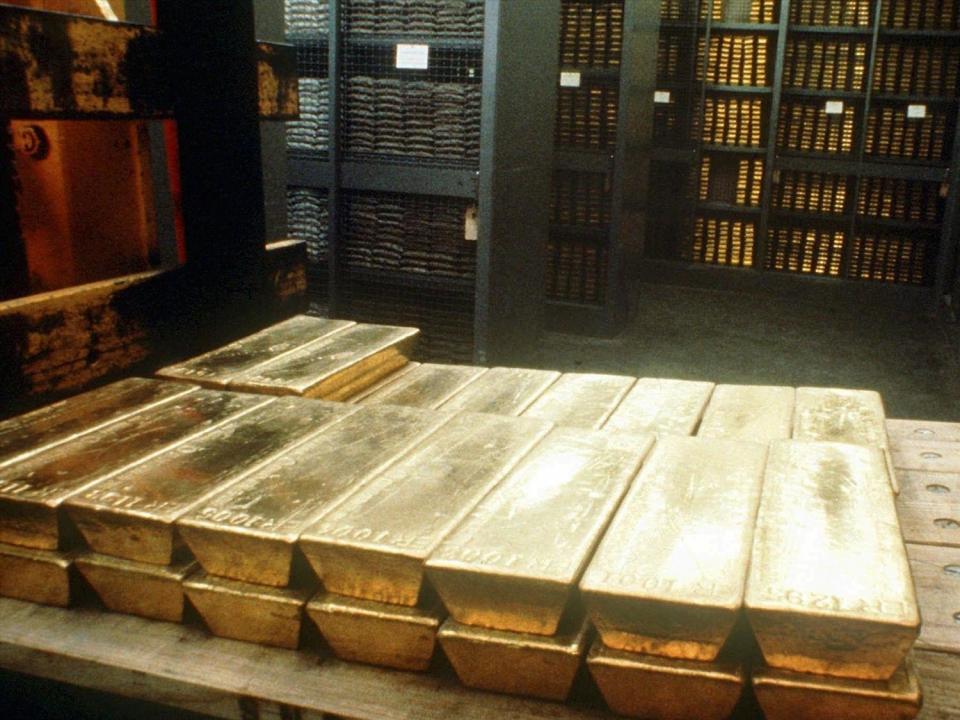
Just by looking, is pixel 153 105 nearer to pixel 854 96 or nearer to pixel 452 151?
pixel 452 151

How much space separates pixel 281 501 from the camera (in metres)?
1.01

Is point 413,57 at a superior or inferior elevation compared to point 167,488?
superior

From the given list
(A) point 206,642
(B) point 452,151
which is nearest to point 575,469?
(A) point 206,642

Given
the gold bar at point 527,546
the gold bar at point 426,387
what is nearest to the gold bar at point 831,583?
the gold bar at point 527,546

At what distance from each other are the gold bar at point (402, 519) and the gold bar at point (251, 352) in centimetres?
46

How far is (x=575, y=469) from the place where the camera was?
3.60 feet

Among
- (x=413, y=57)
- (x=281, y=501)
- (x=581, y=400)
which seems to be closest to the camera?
(x=281, y=501)

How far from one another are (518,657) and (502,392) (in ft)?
2.28

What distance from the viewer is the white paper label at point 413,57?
4.00m

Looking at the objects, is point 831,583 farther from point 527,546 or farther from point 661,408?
point 661,408

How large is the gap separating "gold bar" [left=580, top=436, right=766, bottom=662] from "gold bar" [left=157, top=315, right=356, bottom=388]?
2.45 ft

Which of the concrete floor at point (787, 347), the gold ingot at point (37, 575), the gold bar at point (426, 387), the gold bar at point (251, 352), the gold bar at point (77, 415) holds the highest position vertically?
the gold bar at point (251, 352)

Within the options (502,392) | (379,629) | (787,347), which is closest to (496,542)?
(379,629)

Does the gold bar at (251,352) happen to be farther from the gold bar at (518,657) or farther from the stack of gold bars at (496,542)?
the gold bar at (518,657)
